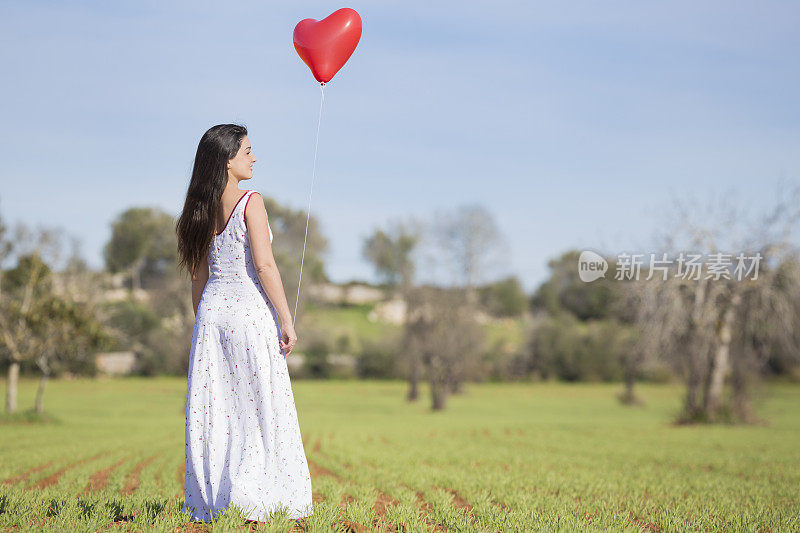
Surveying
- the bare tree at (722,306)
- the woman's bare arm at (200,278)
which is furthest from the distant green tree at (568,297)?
the woman's bare arm at (200,278)

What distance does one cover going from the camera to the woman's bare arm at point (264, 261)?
4.21 meters

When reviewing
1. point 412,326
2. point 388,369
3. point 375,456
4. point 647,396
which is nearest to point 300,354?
point 388,369

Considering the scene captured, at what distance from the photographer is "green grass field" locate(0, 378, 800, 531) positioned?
4340mm

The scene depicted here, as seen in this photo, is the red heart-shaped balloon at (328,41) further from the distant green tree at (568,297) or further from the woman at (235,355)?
the distant green tree at (568,297)

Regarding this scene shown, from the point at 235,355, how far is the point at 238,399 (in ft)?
0.87

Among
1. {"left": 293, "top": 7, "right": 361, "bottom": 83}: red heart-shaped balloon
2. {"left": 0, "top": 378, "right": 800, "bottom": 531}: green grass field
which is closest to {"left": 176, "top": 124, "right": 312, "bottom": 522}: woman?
{"left": 0, "top": 378, "right": 800, "bottom": 531}: green grass field

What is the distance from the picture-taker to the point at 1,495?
502 centimetres

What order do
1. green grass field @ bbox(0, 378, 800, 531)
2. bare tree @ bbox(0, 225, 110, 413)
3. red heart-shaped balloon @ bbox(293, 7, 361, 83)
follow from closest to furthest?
green grass field @ bbox(0, 378, 800, 531), red heart-shaped balloon @ bbox(293, 7, 361, 83), bare tree @ bbox(0, 225, 110, 413)

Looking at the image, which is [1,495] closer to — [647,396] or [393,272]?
[647,396]

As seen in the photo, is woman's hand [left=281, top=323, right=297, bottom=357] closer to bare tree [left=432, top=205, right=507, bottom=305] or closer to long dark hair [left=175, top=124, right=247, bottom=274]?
long dark hair [left=175, top=124, right=247, bottom=274]

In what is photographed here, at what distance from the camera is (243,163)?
175 inches

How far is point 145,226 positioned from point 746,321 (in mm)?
25564

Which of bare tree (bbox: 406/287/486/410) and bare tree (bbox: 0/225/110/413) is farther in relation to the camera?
bare tree (bbox: 406/287/486/410)

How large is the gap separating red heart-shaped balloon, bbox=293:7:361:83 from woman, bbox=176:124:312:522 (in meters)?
1.48
